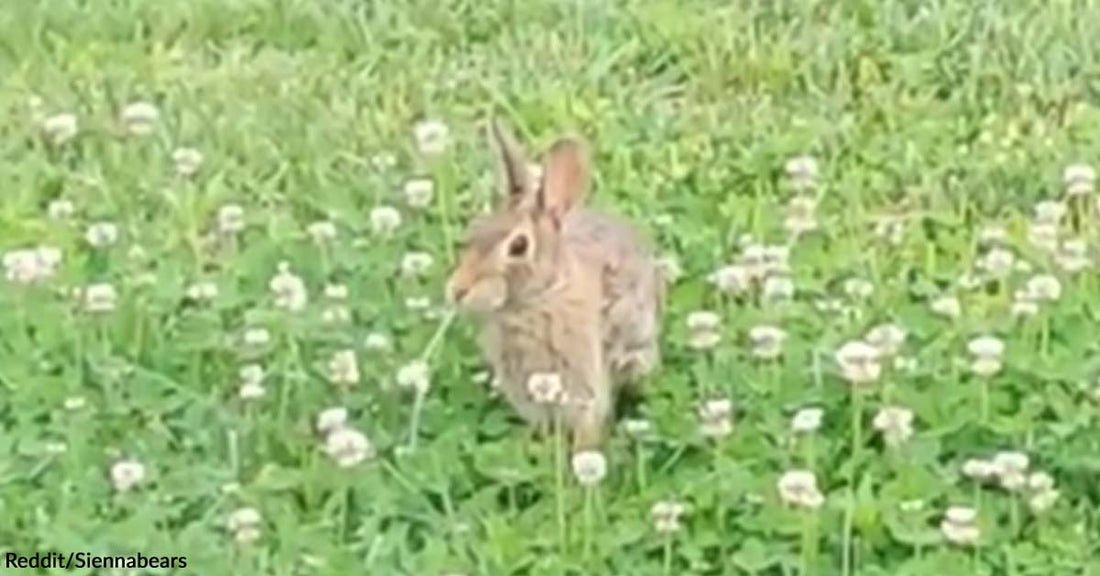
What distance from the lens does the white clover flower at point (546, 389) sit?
4.57 m

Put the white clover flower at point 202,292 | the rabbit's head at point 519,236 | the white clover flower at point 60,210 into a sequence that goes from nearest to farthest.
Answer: the rabbit's head at point 519,236, the white clover flower at point 202,292, the white clover flower at point 60,210

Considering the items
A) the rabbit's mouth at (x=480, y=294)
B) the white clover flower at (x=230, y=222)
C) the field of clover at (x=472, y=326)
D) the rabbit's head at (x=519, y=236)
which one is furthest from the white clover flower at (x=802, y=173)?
the rabbit's mouth at (x=480, y=294)

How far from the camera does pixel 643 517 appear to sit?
4.42 metres

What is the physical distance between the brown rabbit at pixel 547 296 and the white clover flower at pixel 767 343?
0.60ft

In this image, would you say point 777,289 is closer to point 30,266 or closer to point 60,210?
point 30,266

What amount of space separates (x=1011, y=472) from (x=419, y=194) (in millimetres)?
1453

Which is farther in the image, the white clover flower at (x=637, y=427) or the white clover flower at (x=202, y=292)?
the white clover flower at (x=202, y=292)

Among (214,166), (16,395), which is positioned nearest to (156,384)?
(16,395)

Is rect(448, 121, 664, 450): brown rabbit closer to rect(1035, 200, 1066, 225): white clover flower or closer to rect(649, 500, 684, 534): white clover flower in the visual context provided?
rect(649, 500, 684, 534): white clover flower

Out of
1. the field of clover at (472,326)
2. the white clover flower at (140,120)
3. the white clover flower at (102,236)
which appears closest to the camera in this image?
the field of clover at (472,326)

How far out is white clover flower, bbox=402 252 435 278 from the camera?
205 inches

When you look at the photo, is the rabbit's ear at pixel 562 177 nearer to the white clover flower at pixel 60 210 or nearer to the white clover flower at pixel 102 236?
the white clover flower at pixel 102 236

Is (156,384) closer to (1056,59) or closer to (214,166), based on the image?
(214,166)

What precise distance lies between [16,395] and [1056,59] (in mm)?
2442
